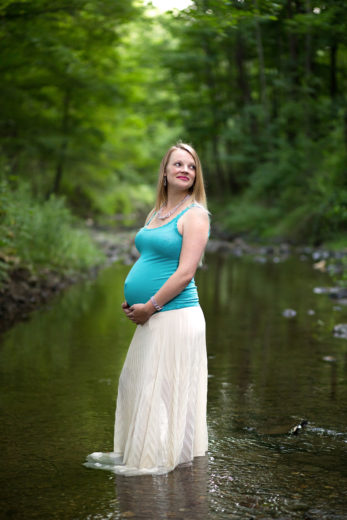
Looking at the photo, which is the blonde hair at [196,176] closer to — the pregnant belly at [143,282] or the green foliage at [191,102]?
the pregnant belly at [143,282]

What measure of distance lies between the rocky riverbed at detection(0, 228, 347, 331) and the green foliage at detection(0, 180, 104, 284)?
0.26 metres

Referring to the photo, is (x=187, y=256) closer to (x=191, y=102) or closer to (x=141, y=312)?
(x=141, y=312)

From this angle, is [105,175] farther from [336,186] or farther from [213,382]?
[213,382]

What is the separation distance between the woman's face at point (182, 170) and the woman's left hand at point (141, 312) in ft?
2.66

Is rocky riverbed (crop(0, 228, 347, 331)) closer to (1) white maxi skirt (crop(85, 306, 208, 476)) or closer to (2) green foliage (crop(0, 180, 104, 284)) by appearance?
(2) green foliage (crop(0, 180, 104, 284))

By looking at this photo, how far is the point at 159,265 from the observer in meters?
4.46

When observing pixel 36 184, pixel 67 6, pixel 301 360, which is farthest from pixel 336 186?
pixel 301 360

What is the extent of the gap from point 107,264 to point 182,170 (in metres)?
15.3

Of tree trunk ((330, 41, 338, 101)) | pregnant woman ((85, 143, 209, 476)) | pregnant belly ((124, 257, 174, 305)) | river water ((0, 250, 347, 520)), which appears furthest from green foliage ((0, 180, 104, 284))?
tree trunk ((330, 41, 338, 101))

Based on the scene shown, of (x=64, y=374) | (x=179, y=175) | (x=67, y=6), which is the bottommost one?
(x=64, y=374)

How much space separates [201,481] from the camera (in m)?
4.32

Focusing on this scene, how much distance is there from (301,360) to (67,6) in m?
6.55

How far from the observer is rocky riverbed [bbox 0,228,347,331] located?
1116cm

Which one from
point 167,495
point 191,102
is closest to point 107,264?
point 167,495
